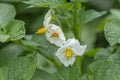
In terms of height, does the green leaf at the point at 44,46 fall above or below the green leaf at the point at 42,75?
above

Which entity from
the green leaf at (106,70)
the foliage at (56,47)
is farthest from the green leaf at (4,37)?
the green leaf at (106,70)

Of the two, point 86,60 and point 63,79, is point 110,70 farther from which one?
Result: point 86,60


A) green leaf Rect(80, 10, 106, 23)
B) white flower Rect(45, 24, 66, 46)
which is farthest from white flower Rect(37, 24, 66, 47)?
green leaf Rect(80, 10, 106, 23)

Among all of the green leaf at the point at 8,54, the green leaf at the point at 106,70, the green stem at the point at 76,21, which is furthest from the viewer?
the green leaf at the point at 8,54

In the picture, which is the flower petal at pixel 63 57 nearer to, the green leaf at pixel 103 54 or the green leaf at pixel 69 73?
the green leaf at pixel 69 73

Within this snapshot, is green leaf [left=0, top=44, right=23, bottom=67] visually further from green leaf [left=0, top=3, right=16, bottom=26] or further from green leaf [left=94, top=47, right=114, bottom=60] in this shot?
green leaf [left=94, top=47, right=114, bottom=60]

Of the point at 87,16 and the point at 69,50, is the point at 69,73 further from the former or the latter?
the point at 87,16
